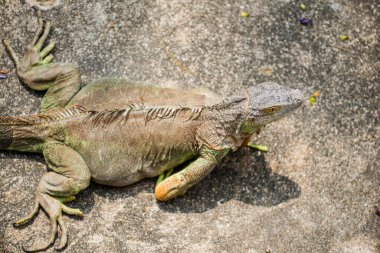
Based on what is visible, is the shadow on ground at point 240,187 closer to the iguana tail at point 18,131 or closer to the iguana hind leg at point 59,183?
the iguana hind leg at point 59,183

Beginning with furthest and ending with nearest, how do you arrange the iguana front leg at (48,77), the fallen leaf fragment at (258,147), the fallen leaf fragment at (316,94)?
1. the fallen leaf fragment at (316,94)
2. the fallen leaf fragment at (258,147)
3. the iguana front leg at (48,77)

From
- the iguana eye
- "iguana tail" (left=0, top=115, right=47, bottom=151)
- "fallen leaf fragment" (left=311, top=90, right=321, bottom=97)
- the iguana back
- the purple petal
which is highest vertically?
the purple petal

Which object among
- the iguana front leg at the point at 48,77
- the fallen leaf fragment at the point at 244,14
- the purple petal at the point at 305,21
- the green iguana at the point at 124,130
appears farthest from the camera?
the purple petal at the point at 305,21

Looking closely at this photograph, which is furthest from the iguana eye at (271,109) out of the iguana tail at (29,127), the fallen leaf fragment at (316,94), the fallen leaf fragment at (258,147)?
the iguana tail at (29,127)

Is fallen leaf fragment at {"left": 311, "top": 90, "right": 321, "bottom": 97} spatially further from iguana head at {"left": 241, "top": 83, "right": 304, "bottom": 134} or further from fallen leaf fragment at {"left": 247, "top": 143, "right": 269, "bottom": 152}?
iguana head at {"left": 241, "top": 83, "right": 304, "bottom": 134}

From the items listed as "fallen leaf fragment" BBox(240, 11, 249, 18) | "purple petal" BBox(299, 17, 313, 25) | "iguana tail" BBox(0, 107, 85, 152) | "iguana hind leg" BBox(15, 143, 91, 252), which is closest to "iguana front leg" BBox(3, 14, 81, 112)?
"iguana tail" BBox(0, 107, 85, 152)

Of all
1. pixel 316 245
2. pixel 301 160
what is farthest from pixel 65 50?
pixel 316 245

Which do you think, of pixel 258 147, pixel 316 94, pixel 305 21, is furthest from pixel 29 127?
pixel 305 21
